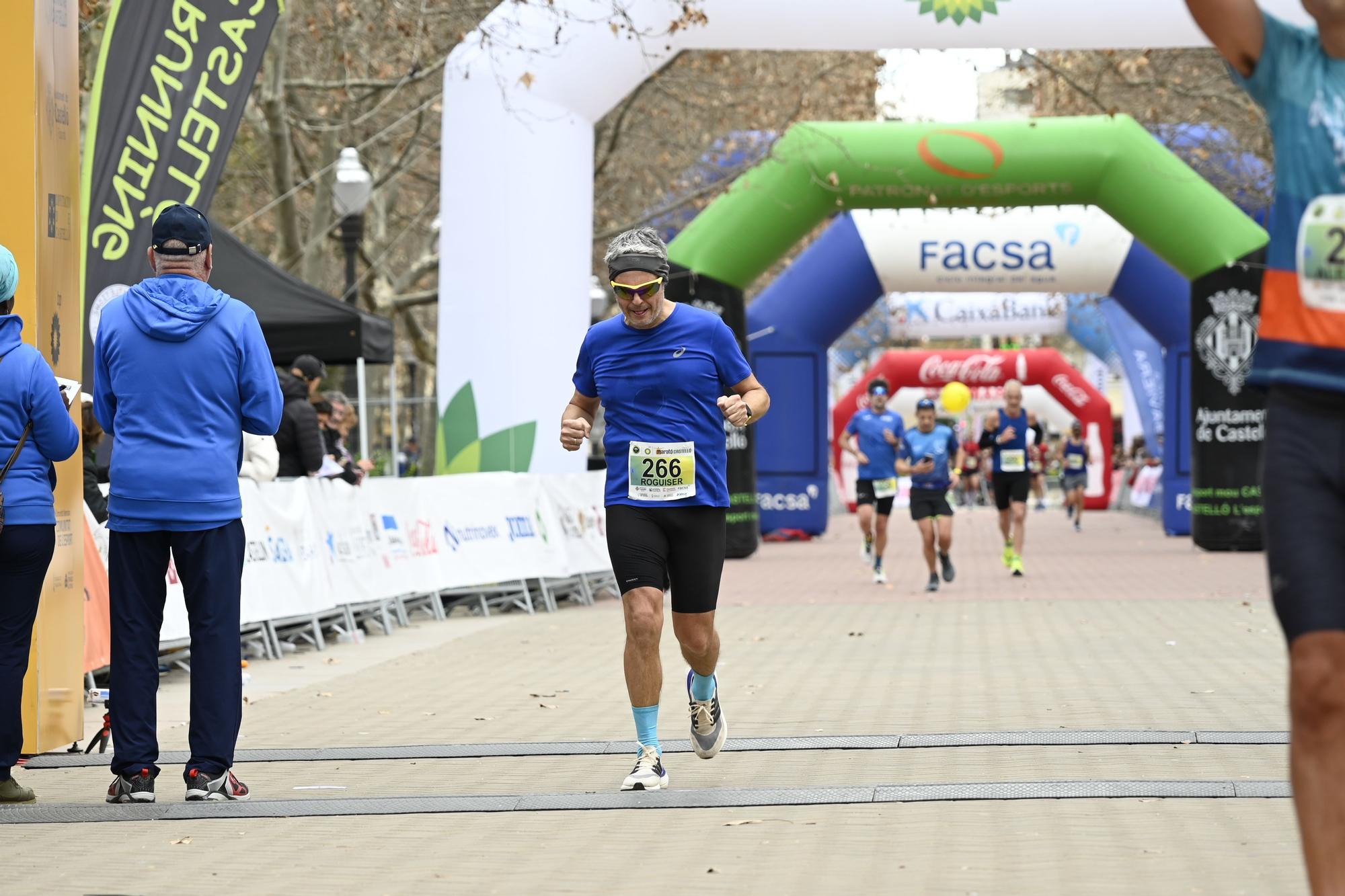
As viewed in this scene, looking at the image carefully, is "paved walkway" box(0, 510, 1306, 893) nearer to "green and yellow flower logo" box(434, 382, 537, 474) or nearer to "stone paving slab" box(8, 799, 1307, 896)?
"stone paving slab" box(8, 799, 1307, 896)

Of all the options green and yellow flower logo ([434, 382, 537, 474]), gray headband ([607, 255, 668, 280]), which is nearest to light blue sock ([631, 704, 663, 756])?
gray headband ([607, 255, 668, 280])

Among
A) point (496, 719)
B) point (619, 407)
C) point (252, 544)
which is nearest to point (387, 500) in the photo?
point (252, 544)

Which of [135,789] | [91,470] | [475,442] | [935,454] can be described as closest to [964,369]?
[935,454]

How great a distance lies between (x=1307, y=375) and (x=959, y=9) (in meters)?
14.1

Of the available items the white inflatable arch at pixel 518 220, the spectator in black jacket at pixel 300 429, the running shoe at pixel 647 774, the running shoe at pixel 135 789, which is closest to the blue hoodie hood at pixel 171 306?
the running shoe at pixel 135 789

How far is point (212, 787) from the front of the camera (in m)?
6.55

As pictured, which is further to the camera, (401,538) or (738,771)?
(401,538)

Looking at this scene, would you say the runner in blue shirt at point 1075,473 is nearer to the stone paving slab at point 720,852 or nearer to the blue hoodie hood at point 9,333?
the stone paving slab at point 720,852

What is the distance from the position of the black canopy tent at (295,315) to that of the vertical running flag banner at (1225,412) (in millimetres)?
9886

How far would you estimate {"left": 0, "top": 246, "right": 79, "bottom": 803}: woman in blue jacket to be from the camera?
6.46m

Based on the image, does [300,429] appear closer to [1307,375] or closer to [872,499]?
[872,499]

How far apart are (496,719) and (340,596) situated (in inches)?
180

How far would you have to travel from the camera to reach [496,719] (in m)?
9.02

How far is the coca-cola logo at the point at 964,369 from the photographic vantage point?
4241 cm
